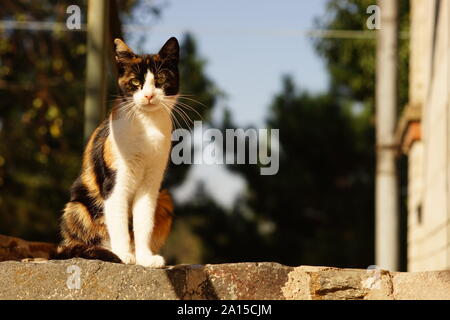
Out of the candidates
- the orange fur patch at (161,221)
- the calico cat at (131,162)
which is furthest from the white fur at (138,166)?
the orange fur patch at (161,221)

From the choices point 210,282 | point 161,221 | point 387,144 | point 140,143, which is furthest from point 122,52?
point 387,144

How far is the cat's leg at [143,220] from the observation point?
3.45 meters

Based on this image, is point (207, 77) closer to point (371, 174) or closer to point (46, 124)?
point (371, 174)

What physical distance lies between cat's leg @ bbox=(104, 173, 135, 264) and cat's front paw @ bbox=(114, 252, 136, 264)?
1.4 inches

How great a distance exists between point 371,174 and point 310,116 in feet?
8.95

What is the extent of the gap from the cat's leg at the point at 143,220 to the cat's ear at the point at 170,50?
0.70 metres

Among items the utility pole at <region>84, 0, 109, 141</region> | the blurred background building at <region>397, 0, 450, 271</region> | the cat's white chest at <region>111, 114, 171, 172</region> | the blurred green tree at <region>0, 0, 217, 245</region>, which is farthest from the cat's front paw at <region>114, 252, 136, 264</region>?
the blurred green tree at <region>0, 0, 217, 245</region>

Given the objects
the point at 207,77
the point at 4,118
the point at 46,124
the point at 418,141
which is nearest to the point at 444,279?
the point at 418,141

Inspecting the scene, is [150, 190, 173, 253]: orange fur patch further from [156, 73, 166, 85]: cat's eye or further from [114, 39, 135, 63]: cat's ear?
[114, 39, 135, 63]: cat's ear

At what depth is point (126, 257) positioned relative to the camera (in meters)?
3.35

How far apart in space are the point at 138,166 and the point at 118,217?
0.90 feet

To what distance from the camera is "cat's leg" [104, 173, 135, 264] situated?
3.42 m

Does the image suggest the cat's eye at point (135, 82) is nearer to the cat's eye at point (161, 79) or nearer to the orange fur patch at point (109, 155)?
the cat's eye at point (161, 79)

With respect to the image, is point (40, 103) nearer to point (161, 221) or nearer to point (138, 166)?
point (161, 221)
